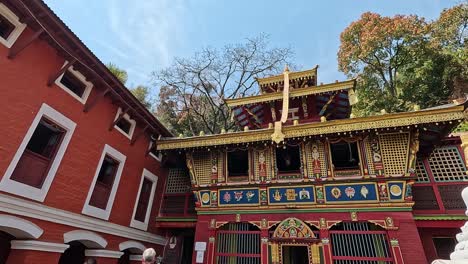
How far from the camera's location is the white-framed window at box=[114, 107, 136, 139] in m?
8.53

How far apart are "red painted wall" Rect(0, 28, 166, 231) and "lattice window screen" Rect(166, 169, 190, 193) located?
6.08 ft

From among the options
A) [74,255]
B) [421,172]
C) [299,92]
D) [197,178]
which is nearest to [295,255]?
[197,178]

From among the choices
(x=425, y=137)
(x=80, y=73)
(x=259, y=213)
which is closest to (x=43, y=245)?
(x=80, y=73)

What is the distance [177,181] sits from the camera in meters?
10.7

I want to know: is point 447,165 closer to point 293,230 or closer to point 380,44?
point 293,230

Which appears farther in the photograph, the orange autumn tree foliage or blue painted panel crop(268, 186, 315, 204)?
the orange autumn tree foliage

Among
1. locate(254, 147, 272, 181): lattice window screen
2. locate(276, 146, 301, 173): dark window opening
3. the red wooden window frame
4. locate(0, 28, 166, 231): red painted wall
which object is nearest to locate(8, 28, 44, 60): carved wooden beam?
locate(0, 28, 166, 231): red painted wall

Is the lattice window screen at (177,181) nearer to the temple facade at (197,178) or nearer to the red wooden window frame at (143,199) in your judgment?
the temple facade at (197,178)

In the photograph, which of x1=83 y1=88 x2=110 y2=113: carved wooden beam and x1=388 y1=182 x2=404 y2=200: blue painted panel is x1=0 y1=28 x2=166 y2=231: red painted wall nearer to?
x1=83 y1=88 x2=110 y2=113: carved wooden beam

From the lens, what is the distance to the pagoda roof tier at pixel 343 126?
6.98 meters

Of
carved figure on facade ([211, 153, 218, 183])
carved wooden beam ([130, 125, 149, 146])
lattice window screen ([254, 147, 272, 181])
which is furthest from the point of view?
carved figure on facade ([211, 153, 218, 183])

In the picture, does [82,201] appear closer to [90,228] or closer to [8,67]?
[90,228]

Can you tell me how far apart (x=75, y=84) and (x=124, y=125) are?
2.21m

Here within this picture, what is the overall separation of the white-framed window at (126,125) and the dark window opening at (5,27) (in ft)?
11.3
